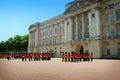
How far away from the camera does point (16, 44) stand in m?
108

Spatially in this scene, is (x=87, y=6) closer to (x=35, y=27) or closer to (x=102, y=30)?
(x=102, y=30)

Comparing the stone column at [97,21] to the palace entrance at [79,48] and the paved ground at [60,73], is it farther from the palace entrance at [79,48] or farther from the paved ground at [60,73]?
the paved ground at [60,73]

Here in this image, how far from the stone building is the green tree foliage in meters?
32.9

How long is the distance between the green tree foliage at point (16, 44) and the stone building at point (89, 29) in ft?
108

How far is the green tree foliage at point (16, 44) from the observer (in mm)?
107500

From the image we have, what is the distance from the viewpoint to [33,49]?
92.4 m

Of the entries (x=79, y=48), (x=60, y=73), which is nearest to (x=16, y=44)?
(x=79, y=48)

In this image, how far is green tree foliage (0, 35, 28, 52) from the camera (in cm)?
10750

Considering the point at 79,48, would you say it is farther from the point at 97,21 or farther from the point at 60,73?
the point at 60,73

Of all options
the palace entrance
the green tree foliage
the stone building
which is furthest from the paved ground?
the green tree foliage

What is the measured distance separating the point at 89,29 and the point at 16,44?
60793mm

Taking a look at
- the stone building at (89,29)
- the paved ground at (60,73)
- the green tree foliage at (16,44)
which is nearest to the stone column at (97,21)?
the stone building at (89,29)

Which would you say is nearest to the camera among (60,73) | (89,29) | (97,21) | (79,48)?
(60,73)

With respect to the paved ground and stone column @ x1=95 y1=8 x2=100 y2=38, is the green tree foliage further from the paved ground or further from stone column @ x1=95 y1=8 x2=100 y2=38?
the paved ground
